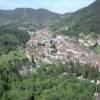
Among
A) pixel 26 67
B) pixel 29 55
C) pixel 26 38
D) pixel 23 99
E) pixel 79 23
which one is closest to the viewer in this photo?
pixel 23 99

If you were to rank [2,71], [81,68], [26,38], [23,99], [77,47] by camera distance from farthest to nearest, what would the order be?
[26,38] → [77,47] → [81,68] → [2,71] → [23,99]

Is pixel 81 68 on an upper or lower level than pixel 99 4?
lower

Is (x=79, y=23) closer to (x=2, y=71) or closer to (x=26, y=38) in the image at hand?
(x=26, y=38)

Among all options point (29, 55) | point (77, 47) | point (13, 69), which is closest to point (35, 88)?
point (13, 69)

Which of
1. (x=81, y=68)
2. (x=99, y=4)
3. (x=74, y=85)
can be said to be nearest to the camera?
(x=74, y=85)

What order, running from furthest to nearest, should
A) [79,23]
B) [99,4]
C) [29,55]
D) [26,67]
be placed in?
[99,4], [79,23], [29,55], [26,67]

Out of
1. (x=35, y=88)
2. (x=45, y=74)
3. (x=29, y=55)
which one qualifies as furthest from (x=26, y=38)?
(x=35, y=88)

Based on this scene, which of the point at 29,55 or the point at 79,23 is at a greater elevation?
the point at 79,23

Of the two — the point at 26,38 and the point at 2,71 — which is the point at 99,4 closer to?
the point at 26,38

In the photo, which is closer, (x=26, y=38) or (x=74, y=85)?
(x=74, y=85)
